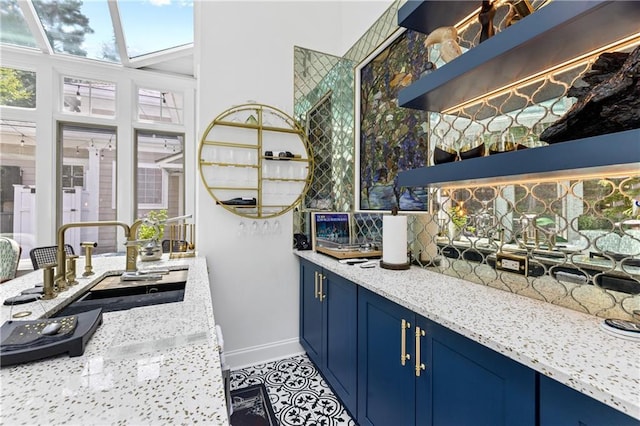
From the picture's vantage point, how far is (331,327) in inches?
80.3

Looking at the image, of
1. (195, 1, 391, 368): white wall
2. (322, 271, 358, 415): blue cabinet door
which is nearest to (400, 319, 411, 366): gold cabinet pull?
(322, 271, 358, 415): blue cabinet door

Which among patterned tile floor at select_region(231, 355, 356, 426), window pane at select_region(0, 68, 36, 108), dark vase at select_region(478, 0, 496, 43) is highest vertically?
window pane at select_region(0, 68, 36, 108)

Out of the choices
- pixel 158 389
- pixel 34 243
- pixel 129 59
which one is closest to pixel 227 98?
pixel 129 59

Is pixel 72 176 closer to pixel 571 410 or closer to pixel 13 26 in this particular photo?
pixel 13 26

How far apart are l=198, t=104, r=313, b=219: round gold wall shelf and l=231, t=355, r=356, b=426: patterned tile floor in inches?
53.0

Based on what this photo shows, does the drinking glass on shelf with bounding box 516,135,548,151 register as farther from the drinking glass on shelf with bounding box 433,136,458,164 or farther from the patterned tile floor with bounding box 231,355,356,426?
the patterned tile floor with bounding box 231,355,356,426

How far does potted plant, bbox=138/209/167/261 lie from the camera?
7.57 feet

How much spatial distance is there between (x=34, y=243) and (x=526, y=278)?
4.59 metres

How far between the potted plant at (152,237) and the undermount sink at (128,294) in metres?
0.50

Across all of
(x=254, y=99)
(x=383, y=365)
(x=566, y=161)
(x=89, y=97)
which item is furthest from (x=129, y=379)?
(x=89, y=97)

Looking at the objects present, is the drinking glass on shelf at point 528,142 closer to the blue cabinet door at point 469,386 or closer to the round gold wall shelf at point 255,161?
the blue cabinet door at point 469,386

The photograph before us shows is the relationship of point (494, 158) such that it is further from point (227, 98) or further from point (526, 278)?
point (227, 98)

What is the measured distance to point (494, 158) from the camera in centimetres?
109

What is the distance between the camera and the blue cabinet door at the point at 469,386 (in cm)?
82
